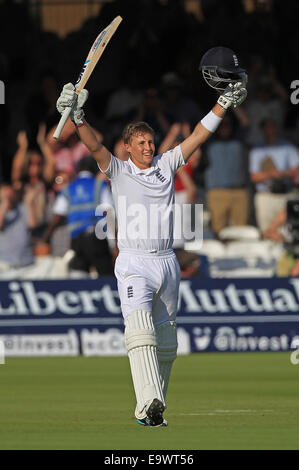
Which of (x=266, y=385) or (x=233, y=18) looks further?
(x=233, y=18)

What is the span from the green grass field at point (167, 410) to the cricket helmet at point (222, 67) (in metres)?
2.55

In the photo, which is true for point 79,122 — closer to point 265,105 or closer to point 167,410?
point 167,410

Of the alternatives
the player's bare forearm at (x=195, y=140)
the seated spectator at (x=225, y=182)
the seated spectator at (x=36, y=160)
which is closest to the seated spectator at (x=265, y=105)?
the seated spectator at (x=225, y=182)

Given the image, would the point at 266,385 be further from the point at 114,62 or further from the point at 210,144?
the point at 114,62

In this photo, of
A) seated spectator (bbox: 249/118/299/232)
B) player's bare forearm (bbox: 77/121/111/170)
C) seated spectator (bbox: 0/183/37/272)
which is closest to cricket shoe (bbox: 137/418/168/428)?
player's bare forearm (bbox: 77/121/111/170)

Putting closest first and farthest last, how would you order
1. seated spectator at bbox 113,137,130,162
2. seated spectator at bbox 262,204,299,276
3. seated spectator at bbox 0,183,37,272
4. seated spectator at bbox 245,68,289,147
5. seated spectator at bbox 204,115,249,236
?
seated spectator at bbox 262,204,299,276
seated spectator at bbox 113,137,130,162
seated spectator at bbox 0,183,37,272
seated spectator at bbox 204,115,249,236
seated spectator at bbox 245,68,289,147

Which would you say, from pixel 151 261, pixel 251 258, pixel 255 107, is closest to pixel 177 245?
pixel 251 258

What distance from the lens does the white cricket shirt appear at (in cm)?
868

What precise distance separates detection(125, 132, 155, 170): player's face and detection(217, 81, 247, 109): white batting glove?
0.64 metres

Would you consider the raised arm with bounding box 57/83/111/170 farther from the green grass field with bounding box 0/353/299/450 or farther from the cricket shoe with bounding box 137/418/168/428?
the green grass field with bounding box 0/353/299/450

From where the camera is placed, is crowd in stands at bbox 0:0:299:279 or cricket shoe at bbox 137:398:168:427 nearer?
cricket shoe at bbox 137:398:168:427

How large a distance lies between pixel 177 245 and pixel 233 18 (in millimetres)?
4199

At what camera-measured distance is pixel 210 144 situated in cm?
1791
